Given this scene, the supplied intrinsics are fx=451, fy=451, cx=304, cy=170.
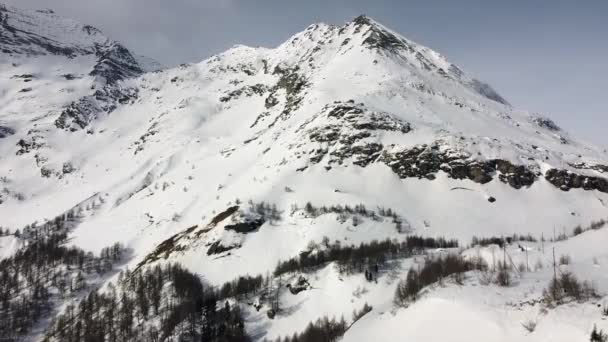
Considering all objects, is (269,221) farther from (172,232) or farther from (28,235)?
(28,235)

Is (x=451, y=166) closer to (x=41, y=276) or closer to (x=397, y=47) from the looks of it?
(x=397, y=47)

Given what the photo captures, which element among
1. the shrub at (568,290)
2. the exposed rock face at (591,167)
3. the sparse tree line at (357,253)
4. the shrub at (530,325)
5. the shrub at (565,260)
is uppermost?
the exposed rock face at (591,167)

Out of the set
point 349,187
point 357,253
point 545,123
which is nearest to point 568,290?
point 357,253

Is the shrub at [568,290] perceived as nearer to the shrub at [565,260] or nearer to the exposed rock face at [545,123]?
the shrub at [565,260]

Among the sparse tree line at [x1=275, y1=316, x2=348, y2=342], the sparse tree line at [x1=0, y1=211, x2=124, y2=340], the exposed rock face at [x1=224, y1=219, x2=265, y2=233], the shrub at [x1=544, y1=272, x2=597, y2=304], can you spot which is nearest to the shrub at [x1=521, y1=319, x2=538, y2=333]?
the shrub at [x1=544, y1=272, x2=597, y2=304]

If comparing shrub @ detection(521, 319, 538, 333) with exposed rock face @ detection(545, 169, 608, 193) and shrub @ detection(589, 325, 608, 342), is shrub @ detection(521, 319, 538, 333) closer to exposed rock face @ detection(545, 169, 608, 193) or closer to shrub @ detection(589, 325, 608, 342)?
shrub @ detection(589, 325, 608, 342)

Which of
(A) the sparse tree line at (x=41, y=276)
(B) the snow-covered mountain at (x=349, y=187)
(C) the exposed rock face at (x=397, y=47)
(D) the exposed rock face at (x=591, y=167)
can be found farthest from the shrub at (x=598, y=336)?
(C) the exposed rock face at (x=397, y=47)
